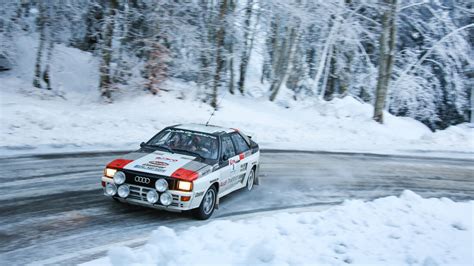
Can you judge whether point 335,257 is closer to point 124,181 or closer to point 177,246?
point 177,246

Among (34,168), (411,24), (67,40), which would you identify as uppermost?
(411,24)

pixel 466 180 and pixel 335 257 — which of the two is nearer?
pixel 335 257

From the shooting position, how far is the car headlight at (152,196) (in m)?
7.28

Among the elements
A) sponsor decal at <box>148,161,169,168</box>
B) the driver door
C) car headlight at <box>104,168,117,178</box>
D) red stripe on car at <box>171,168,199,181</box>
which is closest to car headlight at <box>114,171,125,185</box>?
car headlight at <box>104,168,117,178</box>

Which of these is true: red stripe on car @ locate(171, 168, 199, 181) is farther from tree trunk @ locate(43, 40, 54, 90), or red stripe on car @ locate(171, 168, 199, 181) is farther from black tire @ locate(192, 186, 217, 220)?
tree trunk @ locate(43, 40, 54, 90)

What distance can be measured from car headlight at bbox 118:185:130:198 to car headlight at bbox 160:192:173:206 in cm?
55

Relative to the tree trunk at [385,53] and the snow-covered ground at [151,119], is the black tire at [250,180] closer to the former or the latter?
the snow-covered ground at [151,119]

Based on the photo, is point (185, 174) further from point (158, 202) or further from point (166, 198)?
point (158, 202)

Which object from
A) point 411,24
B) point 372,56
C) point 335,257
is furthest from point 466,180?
point 372,56

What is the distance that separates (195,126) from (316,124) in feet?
42.3

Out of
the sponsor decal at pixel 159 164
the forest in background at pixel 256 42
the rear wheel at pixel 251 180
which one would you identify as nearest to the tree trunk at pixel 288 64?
the forest in background at pixel 256 42

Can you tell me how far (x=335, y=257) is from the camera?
19.1 feet

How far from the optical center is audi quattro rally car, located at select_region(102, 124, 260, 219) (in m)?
7.30

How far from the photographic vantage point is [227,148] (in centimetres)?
890
